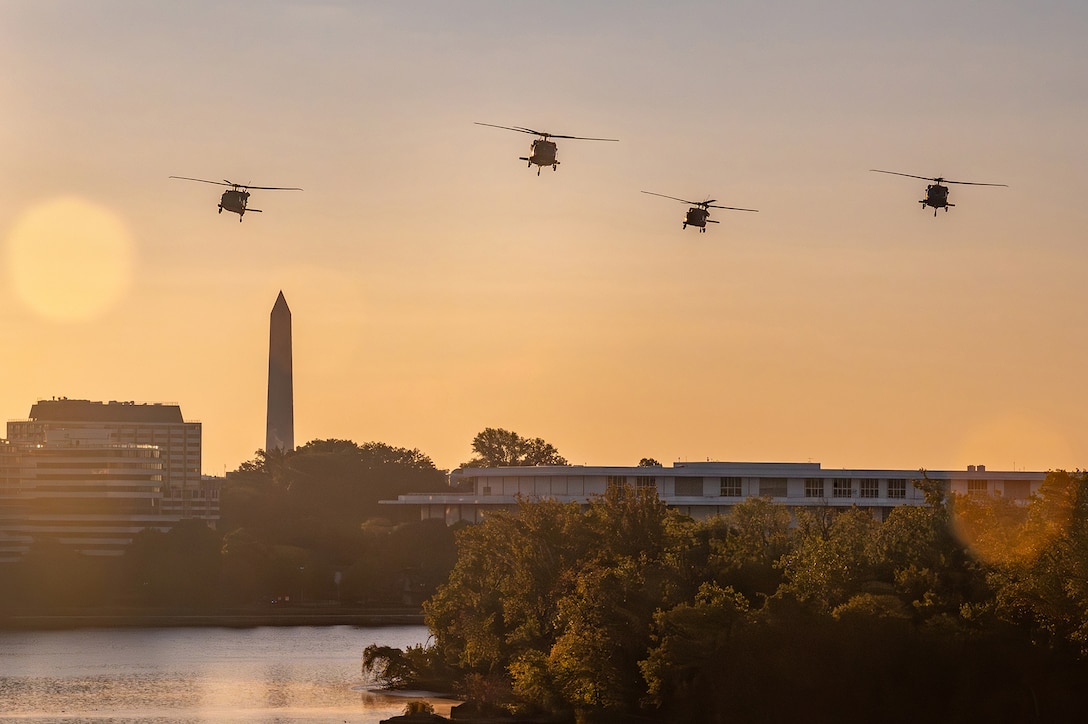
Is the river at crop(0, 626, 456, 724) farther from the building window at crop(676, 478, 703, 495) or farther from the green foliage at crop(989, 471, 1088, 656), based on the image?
the green foliage at crop(989, 471, 1088, 656)

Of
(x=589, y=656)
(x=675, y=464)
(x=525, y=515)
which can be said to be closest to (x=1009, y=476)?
(x=675, y=464)

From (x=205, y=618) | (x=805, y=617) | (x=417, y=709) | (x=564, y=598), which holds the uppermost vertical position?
(x=564, y=598)

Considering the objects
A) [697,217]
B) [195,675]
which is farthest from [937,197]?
[195,675]

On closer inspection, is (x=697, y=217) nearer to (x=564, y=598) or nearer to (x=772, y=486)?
(x=564, y=598)

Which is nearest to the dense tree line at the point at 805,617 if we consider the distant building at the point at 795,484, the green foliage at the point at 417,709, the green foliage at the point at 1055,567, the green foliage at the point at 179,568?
the green foliage at the point at 1055,567

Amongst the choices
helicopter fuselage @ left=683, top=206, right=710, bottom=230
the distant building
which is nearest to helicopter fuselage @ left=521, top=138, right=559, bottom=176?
helicopter fuselage @ left=683, top=206, right=710, bottom=230

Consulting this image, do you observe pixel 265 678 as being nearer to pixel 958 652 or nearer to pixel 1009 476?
pixel 958 652
